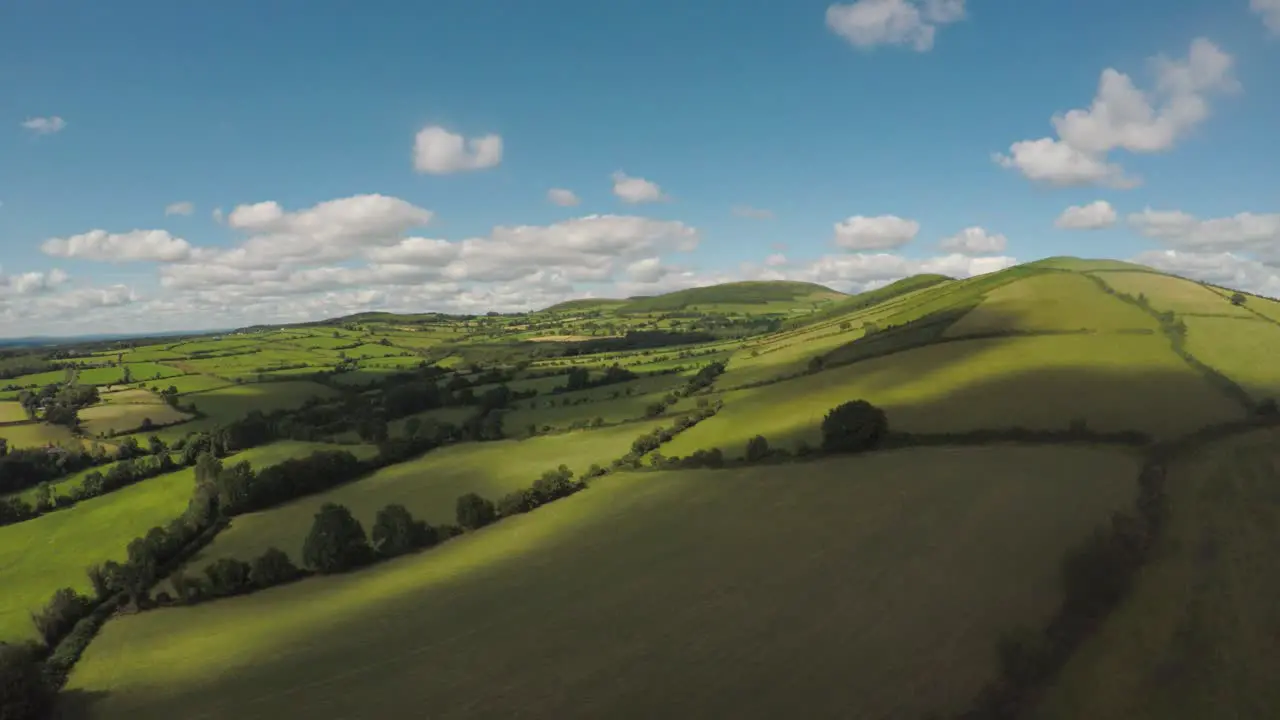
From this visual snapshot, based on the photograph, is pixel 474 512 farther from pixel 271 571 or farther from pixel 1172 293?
pixel 1172 293

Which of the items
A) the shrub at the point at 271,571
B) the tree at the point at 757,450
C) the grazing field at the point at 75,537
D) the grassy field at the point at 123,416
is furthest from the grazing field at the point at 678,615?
the grassy field at the point at 123,416

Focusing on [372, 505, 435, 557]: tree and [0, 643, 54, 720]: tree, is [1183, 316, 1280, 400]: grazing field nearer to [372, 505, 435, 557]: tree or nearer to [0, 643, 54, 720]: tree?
[372, 505, 435, 557]: tree

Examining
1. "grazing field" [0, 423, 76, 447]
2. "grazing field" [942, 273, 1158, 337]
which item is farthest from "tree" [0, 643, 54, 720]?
"grazing field" [942, 273, 1158, 337]

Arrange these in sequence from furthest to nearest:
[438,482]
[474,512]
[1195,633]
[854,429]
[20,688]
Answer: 1. [438,482]
2. [854,429]
3. [474,512]
4. [20,688]
5. [1195,633]

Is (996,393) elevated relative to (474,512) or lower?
elevated

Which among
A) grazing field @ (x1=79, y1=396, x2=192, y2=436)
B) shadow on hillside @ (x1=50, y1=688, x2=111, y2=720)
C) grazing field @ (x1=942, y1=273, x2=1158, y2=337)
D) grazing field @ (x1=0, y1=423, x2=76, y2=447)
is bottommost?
shadow on hillside @ (x1=50, y1=688, x2=111, y2=720)

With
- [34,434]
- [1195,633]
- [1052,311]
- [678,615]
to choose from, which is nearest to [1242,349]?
[1052,311]
